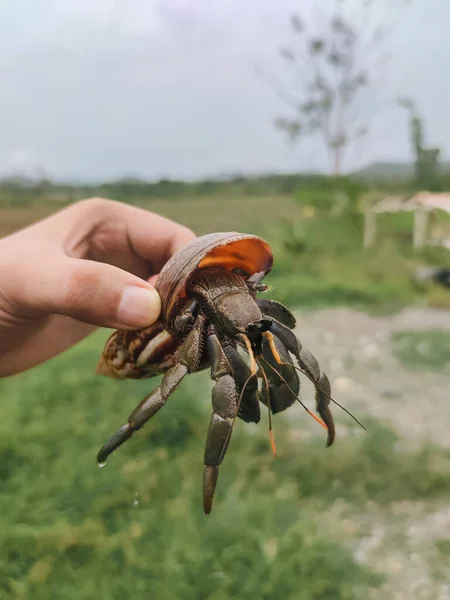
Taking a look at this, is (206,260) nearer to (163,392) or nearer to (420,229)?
(163,392)

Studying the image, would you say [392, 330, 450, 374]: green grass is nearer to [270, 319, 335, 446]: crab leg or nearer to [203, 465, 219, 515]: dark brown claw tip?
[270, 319, 335, 446]: crab leg

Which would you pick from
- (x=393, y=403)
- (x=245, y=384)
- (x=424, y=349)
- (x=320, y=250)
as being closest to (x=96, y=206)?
(x=245, y=384)

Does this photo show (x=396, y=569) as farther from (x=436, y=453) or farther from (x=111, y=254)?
(x=111, y=254)

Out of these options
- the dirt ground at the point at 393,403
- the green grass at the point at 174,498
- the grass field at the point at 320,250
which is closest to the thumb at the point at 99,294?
the green grass at the point at 174,498

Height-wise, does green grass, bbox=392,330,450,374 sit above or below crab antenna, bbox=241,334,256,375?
below

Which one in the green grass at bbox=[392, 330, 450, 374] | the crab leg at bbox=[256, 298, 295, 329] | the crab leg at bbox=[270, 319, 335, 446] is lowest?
the green grass at bbox=[392, 330, 450, 374]

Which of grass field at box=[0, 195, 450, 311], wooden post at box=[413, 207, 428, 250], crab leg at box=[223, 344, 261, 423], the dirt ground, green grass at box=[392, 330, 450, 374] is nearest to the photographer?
crab leg at box=[223, 344, 261, 423]

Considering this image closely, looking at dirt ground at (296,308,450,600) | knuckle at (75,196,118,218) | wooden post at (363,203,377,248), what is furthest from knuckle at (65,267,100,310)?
wooden post at (363,203,377,248)
